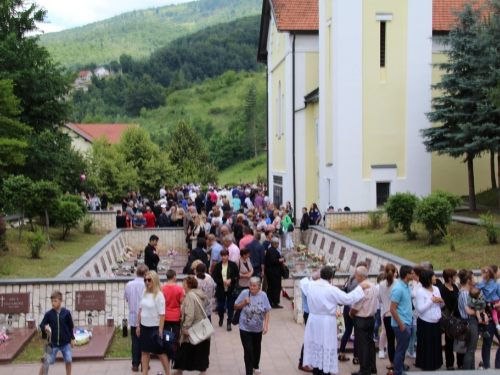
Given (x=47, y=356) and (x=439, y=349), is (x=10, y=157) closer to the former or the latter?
(x=47, y=356)

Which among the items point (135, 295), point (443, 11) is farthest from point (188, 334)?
point (443, 11)

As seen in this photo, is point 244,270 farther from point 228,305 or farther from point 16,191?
point 16,191

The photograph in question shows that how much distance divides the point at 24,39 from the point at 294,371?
2208 cm

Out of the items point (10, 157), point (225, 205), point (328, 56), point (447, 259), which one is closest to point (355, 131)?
point (328, 56)

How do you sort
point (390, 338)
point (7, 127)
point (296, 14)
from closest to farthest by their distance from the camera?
point (390, 338) < point (7, 127) < point (296, 14)

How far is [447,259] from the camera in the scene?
15523 mm

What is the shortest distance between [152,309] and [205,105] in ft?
391

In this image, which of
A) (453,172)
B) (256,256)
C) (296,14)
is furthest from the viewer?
(296,14)

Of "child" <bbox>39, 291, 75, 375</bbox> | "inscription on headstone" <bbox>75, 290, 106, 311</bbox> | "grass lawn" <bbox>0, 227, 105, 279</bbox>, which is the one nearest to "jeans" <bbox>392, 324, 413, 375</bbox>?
"child" <bbox>39, 291, 75, 375</bbox>

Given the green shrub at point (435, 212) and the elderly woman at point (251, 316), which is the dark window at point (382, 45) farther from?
the elderly woman at point (251, 316)

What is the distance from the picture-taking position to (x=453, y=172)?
2808cm

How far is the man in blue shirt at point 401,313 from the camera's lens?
9227 mm

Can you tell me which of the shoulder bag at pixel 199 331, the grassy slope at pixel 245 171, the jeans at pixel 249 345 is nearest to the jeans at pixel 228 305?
the jeans at pixel 249 345

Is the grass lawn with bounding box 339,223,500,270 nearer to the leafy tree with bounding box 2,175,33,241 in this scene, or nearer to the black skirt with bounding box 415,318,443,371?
the black skirt with bounding box 415,318,443,371
